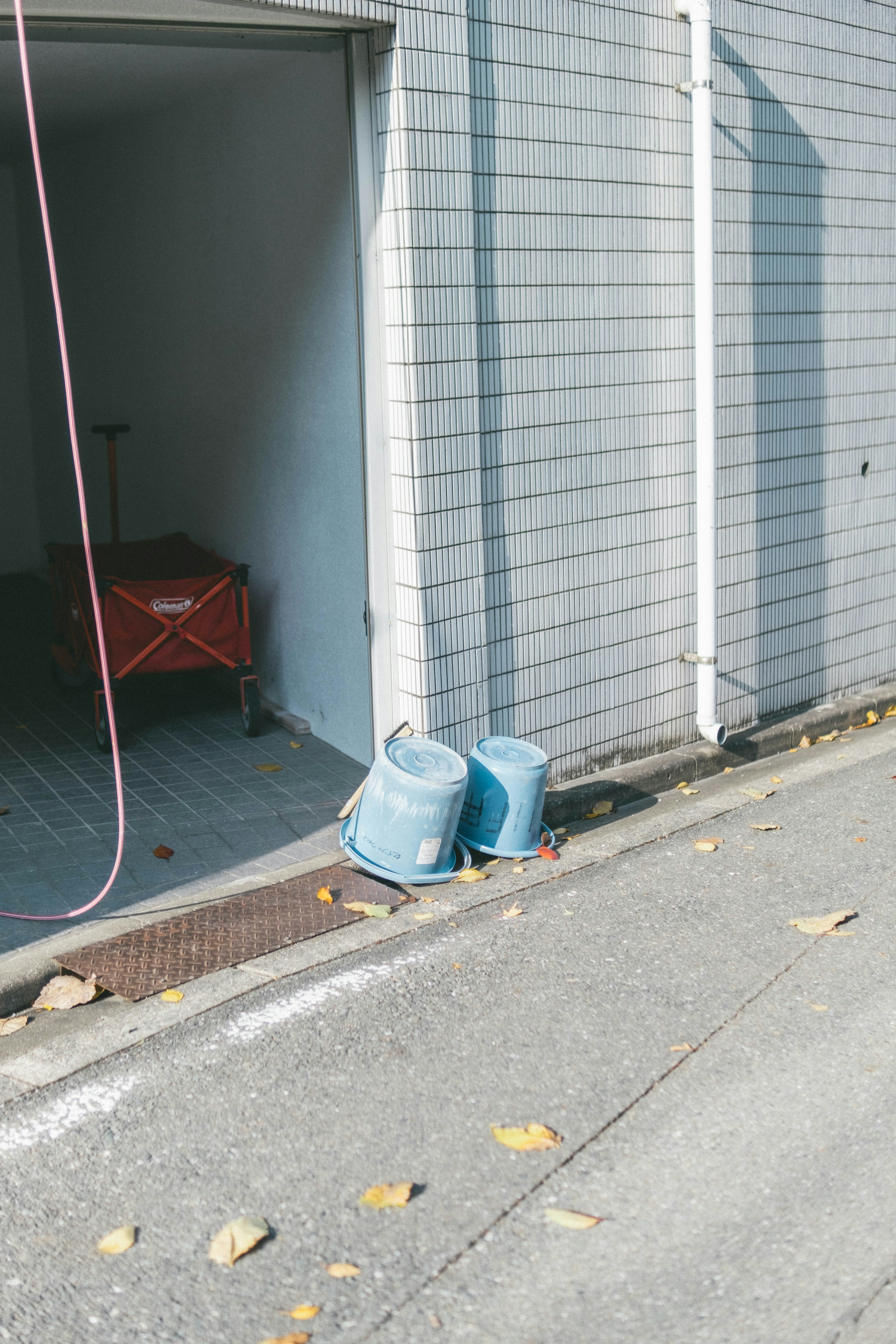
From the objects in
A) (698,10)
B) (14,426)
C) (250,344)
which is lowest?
(14,426)

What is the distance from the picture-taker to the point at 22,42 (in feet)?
14.5

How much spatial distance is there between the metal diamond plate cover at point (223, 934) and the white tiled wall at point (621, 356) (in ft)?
3.18

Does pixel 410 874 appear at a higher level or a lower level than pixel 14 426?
lower

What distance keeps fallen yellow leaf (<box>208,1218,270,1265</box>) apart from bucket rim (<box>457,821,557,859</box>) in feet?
8.56

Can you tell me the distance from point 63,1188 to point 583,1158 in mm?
1406

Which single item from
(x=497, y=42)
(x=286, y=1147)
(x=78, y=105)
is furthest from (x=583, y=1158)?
(x=78, y=105)

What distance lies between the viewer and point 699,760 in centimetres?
707

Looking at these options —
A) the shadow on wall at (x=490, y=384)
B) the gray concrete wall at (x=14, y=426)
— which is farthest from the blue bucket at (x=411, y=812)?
the gray concrete wall at (x=14, y=426)

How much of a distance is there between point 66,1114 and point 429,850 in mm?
1994

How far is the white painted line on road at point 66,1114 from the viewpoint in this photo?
3.72m

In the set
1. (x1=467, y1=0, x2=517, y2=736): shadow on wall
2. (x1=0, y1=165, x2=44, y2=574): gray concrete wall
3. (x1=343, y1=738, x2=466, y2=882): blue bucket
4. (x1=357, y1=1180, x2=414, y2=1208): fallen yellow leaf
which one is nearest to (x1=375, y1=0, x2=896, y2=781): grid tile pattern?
(x1=467, y1=0, x2=517, y2=736): shadow on wall

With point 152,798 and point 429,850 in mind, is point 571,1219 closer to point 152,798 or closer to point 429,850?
point 429,850

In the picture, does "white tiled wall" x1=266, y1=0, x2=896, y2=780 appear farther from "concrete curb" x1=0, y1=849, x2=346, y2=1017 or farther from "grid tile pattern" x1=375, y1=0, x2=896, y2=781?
"concrete curb" x1=0, y1=849, x2=346, y2=1017

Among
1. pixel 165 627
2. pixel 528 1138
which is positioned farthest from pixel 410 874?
pixel 165 627
